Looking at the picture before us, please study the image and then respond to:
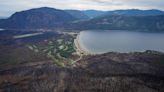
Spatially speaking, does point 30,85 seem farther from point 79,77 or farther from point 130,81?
point 130,81

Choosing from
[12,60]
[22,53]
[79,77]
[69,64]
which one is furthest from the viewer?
[22,53]

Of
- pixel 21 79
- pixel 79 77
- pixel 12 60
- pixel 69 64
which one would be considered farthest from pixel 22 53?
pixel 79 77

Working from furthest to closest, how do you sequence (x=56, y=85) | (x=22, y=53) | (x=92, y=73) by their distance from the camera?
(x=22, y=53), (x=92, y=73), (x=56, y=85)

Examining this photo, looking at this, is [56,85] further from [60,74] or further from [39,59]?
[39,59]

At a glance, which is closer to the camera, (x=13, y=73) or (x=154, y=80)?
(x=154, y=80)

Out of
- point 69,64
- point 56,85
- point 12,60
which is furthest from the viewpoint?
point 12,60

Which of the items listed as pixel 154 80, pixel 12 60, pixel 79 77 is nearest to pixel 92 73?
pixel 79 77
